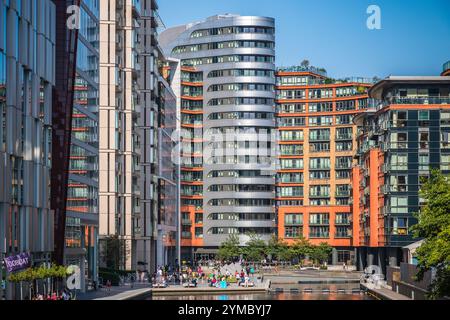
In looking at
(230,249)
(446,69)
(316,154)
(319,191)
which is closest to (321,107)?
(316,154)

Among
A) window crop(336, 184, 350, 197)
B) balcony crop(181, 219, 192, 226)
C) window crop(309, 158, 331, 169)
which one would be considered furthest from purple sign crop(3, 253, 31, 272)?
window crop(309, 158, 331, 169)

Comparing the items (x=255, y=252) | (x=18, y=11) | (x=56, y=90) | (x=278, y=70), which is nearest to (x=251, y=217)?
(x=255, y=252)

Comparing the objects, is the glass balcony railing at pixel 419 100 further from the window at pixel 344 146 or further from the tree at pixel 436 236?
the window at pixel 344 146

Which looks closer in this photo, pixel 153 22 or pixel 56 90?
pixel 56 90

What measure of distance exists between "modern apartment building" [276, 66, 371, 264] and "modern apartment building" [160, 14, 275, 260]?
2.93m

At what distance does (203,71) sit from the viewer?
176000mm

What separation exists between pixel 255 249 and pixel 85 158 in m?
93.4

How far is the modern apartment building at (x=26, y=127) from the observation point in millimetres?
50800

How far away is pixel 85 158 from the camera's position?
A: 79.4 m

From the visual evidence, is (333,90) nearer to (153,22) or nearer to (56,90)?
(153,22)

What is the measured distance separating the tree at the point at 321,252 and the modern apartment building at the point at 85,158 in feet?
282

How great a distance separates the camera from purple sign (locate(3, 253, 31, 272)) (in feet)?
163

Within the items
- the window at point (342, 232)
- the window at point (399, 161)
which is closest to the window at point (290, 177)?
the window at point (342, 232)

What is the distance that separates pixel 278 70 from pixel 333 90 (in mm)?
12994
